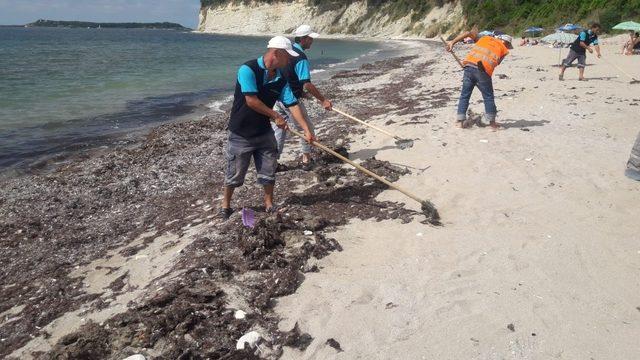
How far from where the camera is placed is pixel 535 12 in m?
41.7

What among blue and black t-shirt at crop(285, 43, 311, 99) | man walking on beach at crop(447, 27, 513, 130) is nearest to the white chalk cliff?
man walking on beach at crop(447, 27, 513, 130)

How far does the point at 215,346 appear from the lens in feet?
11.4

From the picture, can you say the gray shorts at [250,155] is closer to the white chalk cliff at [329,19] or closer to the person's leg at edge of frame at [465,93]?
the person's leg at edge of frame at [465,93]

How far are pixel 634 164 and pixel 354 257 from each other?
4029mm

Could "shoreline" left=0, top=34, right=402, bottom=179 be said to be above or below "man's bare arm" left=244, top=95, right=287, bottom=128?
below

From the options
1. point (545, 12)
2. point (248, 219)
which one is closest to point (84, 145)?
point (248, 219)

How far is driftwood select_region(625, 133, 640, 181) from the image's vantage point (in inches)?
231

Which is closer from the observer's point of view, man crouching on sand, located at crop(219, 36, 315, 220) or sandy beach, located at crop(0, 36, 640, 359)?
sandy beach, located at crop(0, 36, 640, 359)

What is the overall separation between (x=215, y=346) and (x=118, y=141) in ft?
31.2

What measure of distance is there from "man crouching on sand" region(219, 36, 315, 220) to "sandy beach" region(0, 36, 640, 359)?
548 millimetres

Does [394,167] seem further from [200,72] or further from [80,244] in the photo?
[200,72]

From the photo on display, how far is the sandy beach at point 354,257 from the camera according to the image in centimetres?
347

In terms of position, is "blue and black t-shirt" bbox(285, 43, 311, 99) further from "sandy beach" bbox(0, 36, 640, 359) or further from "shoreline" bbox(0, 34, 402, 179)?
"shoreline" bbox(0, 34, 402, 179)

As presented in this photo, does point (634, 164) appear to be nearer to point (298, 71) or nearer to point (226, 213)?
point (298, 71)
